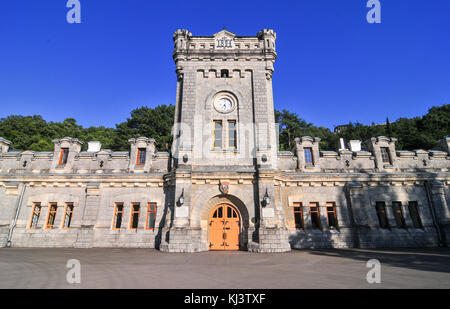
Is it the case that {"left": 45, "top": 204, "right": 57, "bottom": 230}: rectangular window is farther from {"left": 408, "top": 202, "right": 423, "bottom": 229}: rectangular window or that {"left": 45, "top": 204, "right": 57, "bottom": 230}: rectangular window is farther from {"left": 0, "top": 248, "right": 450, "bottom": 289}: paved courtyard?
{"left": 408, "top": 202, "right": 423, "bottom": 229}: rectangular window

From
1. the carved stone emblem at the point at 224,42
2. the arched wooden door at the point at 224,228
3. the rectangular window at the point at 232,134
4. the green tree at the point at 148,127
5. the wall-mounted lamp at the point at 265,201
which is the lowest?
the arched wooden door at the point at 224,228

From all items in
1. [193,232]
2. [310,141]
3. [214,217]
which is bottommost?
[193,232]

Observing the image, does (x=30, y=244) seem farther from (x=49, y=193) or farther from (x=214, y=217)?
(x=214, y=217)

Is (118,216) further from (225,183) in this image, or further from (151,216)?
(225,183)

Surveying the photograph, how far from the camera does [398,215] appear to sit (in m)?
16.1

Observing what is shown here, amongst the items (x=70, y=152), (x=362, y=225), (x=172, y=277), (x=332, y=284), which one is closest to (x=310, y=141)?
(x=362, y=225)

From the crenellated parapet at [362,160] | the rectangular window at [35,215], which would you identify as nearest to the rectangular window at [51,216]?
the rectangular window at [35,215]

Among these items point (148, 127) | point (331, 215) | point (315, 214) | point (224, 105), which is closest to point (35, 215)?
point (224, 105)

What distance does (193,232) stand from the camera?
44.1 feet

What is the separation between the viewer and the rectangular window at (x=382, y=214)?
15.8 m

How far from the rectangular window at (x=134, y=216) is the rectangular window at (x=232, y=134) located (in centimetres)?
816

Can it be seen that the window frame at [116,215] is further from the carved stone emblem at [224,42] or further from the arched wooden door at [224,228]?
the carved stone emblem at [224,42]
